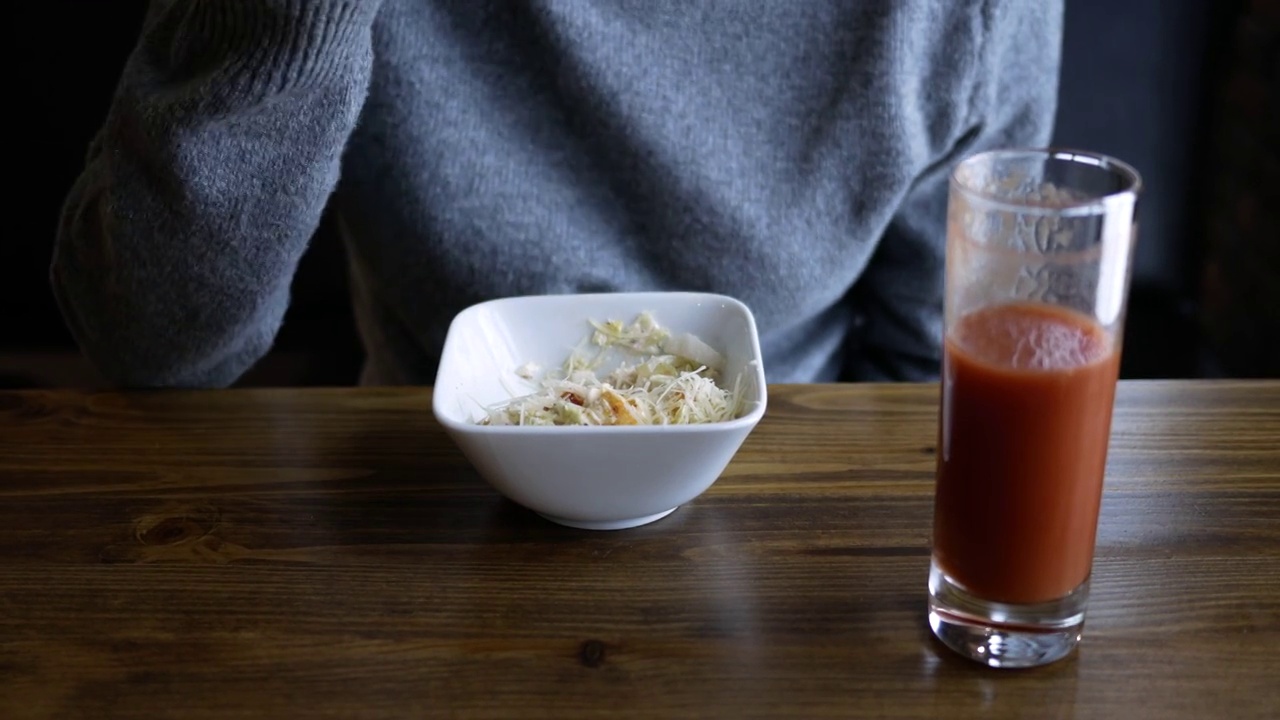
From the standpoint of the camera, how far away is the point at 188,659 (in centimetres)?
66

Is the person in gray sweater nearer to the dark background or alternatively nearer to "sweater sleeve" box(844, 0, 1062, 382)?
"sweater sleeve" box(844, 0, 1062, 382)

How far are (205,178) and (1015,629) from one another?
26.7 inches

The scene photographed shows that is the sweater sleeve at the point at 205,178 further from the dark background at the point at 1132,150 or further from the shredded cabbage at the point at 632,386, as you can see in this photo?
the dark background at the point at 1132,150

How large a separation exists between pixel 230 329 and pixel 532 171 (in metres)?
0.31

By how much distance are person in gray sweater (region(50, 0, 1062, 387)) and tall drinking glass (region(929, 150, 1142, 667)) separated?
0.52m

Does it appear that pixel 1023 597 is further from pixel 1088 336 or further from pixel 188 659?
pixel 188 659

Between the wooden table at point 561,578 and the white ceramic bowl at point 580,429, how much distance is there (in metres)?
0.04

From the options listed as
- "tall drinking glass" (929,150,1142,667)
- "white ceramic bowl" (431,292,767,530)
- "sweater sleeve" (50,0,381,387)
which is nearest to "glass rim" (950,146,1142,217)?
"tall drinking glass" (929,150,1142,667)

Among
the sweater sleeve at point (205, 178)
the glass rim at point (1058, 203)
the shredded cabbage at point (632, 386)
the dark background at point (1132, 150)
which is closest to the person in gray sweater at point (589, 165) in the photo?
the sweater sleeve at point (205, 178)

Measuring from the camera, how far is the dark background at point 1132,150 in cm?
185

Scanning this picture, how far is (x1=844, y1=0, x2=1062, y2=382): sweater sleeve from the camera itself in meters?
1.16

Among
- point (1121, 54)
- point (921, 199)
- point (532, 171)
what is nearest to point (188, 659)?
point (532, 171)

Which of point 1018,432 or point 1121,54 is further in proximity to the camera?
point 1121,54

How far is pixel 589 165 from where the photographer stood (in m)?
1.15
